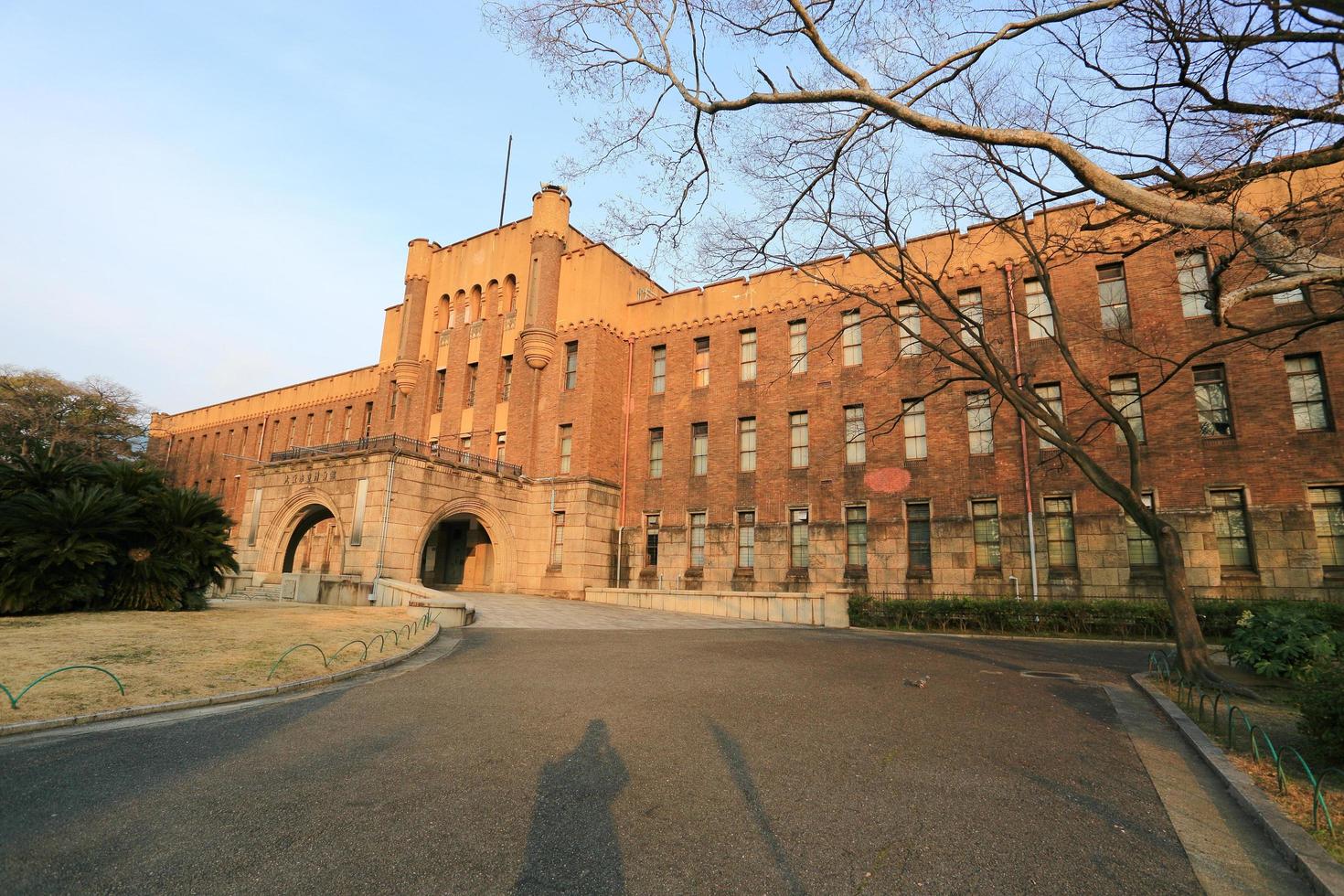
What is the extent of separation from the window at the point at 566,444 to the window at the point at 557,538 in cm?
205

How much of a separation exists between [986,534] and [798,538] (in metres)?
6.48

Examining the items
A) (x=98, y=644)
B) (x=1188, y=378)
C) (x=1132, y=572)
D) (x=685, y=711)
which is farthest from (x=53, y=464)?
(x=1188, y=378)

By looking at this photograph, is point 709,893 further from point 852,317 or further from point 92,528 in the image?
point 852,317

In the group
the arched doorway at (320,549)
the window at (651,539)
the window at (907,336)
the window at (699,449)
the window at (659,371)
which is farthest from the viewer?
the arched doorway at (320,549)

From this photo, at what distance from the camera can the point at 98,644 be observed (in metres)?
9.18

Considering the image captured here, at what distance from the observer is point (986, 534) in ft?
68.8

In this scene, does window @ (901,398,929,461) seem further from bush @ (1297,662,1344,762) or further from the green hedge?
bush @ (1297,662,1344,762)

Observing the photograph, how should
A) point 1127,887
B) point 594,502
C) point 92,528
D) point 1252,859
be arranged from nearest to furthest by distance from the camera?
point 1127,887, point 1252,859, point 92,528, point 594,502

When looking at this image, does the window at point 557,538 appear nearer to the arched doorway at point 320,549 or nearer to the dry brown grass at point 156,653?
the dry brown grass at point 156,653

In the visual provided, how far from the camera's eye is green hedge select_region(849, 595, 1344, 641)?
1548 cm

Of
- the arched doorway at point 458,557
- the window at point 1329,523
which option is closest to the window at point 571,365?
the arched doorway at point 458,557

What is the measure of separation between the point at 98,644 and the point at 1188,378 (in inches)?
1028

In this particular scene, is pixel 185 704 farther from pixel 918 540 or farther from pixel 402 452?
pixel 918 540

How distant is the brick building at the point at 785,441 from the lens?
58.9 feet
